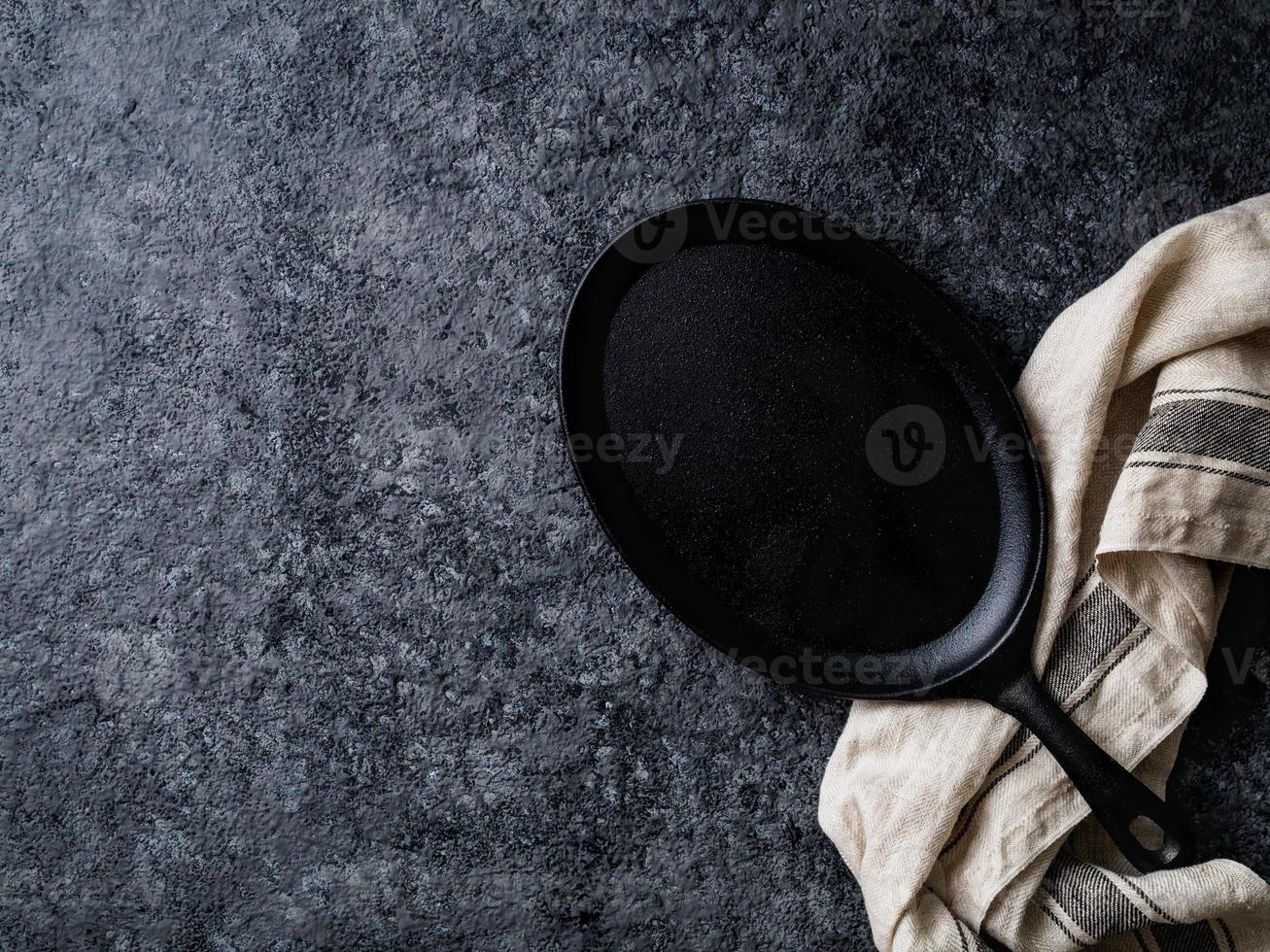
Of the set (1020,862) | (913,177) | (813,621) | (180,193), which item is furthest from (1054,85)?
(180,193)

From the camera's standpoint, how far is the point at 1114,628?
0.58 meters

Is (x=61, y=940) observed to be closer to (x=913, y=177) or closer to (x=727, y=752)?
(x=727, y=752)

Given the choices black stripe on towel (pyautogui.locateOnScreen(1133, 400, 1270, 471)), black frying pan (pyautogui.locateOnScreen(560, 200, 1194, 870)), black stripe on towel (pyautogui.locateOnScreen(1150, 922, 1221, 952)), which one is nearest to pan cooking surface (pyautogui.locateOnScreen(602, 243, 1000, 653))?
black frying pan (pyautogui.locateOnScreen(560, 200, 1194, 870))

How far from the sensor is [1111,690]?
572 mm

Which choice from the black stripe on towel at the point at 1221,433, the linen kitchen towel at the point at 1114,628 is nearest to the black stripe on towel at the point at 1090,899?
the linen kitchen towel at the point at 1114,628

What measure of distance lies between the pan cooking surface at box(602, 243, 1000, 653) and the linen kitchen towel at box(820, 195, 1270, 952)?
58mm

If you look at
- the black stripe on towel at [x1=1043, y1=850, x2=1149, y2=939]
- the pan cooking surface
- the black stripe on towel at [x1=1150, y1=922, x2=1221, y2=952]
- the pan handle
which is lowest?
the black stripe on towel at [x1=1150, y1=922, x2=1221, y2=952]

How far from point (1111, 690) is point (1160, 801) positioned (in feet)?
0.22

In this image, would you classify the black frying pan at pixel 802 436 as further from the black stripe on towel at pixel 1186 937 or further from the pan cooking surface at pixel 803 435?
the black stripe on towel at pixel 1186 937

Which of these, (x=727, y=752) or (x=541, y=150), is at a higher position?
(x=541, y=150)

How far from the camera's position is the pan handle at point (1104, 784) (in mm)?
548

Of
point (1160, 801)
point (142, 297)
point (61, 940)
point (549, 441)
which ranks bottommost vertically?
point (61, 940)

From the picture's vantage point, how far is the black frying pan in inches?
23.9

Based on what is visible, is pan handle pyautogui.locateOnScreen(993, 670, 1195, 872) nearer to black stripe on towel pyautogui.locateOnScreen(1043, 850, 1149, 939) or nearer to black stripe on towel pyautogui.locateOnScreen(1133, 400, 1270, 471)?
black stripe on towel pyautogui.locateOnScreen(1043, 850, 1149, 939)
